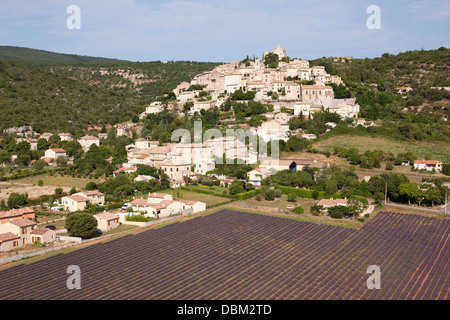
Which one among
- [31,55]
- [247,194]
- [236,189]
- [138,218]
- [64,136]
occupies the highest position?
[31,55]

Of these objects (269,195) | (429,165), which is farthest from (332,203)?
(429,165)

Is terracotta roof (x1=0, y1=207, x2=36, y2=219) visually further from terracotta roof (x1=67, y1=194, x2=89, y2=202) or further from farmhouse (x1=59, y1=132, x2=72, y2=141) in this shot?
farmhouse (x1=59, y1=132, x2=72, y2=141)

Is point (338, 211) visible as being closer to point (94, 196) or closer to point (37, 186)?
point (94, 196)

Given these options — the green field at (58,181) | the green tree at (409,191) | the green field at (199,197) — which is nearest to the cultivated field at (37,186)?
the green field at (58,181)

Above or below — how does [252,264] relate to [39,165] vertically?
below

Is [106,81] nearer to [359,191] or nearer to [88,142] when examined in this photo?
[88,142]

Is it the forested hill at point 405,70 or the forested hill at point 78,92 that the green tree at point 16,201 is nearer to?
the forested hill at point 78,92
